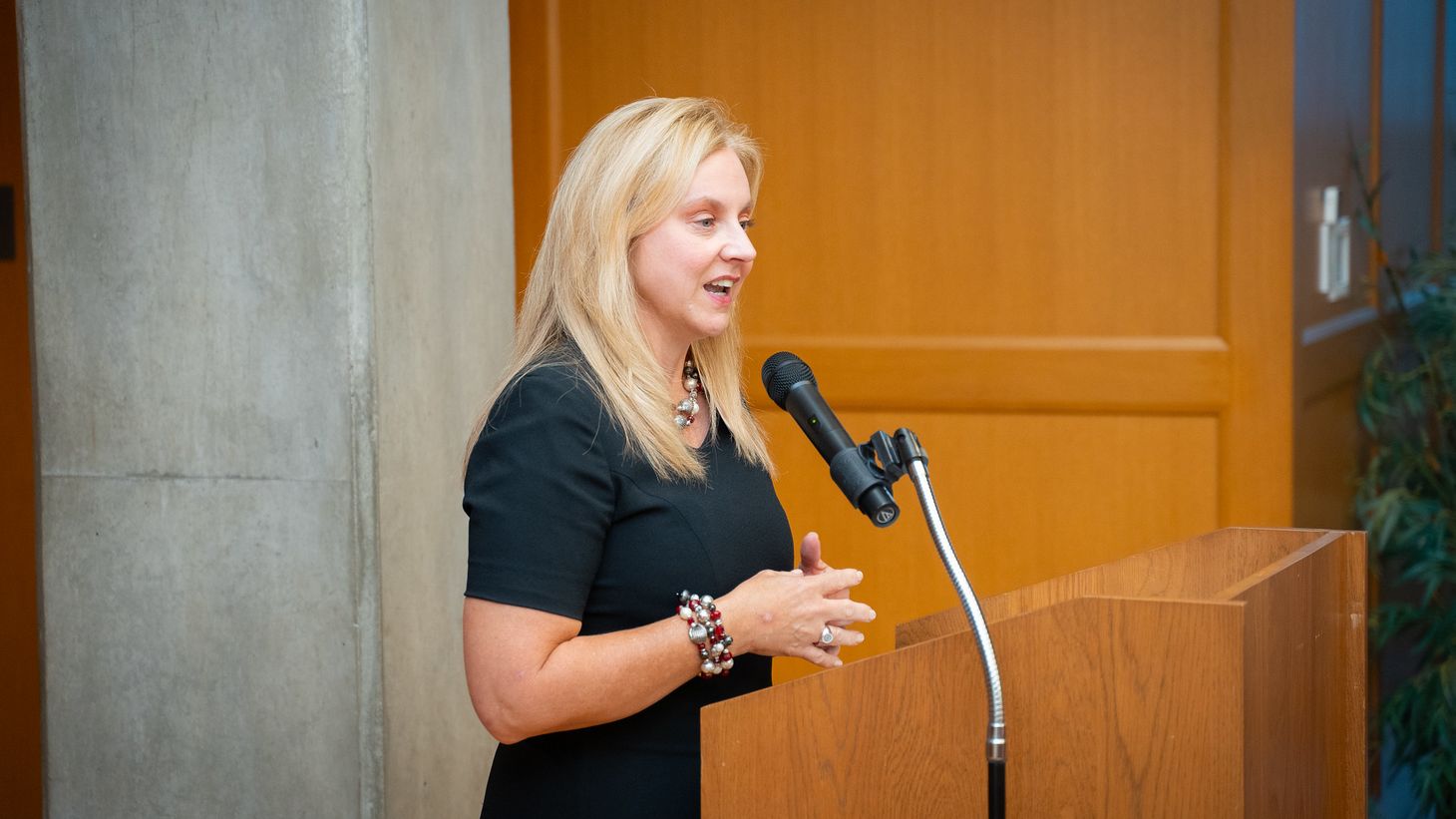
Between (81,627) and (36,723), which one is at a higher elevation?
(81,627)

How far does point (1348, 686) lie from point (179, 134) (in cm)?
209

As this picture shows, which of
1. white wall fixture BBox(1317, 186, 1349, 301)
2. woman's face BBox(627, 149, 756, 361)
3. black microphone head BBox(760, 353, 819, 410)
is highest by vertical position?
white wall fixture BBox(1317, 186, 1349, 301)

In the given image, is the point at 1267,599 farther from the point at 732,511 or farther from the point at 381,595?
the point at 381,595

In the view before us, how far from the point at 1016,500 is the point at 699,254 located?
64.5 inches

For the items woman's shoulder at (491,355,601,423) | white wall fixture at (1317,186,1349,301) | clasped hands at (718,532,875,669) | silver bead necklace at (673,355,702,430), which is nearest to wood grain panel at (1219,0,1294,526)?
white wall fixture at (1317,186,1349,301)

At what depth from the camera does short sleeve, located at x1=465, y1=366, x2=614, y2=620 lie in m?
1.43

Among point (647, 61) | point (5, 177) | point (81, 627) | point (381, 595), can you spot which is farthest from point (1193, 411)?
point (5, 177)

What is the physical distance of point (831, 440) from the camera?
4.52ft

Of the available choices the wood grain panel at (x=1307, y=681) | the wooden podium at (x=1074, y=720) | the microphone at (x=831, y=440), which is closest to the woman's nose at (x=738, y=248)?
the microphone at (x=831, y=440)

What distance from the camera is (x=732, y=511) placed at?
1631 millimetres

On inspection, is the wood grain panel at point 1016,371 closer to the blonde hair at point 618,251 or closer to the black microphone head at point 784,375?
the blonde hair at point 618,251

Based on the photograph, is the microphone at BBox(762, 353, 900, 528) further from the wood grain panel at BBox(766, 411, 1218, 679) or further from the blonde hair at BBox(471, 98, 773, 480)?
the wood grain panel at BBox(766, 411, 1218, 679)

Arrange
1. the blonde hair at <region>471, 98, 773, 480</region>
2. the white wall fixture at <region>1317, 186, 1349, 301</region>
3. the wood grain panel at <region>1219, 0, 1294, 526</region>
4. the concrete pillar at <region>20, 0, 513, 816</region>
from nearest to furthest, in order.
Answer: the blonde hair at <region>471, 98, 773, 480</region> → the concrete pillar at <region>20, 0, 513, 816</region> → the wood grain panel at <region>1219, 0, 1294, 526</region> → the white wall fixture at <region>1317, 186, 1349, 301</region>

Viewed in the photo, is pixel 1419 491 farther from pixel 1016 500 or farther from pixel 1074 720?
pixel 1074 720
